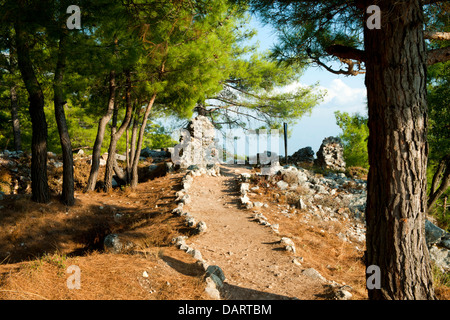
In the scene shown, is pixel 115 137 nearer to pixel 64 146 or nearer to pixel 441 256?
pixel 64 146

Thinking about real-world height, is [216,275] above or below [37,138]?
below

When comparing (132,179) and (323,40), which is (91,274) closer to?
(323,40)

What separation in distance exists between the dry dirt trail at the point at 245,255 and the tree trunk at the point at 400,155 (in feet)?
3.90

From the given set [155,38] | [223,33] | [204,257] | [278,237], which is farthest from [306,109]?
[204,257]

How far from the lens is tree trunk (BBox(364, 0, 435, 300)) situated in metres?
3.73

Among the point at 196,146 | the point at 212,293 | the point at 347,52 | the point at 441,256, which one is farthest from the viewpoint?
the point at 196,146

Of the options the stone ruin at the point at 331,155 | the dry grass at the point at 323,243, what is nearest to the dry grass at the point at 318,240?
the dry grass at the point at 323,243

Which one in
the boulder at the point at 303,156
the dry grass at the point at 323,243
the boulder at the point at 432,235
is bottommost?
the boulder at the point at 432,235

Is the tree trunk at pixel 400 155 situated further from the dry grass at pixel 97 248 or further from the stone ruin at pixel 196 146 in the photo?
the stone ruin at pixel 196 146

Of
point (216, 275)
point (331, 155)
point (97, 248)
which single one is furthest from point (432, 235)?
point (331, 155)

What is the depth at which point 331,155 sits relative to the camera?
1683cm

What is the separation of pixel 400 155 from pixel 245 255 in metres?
3.23

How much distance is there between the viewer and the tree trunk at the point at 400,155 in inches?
147

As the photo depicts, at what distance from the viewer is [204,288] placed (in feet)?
13.5
